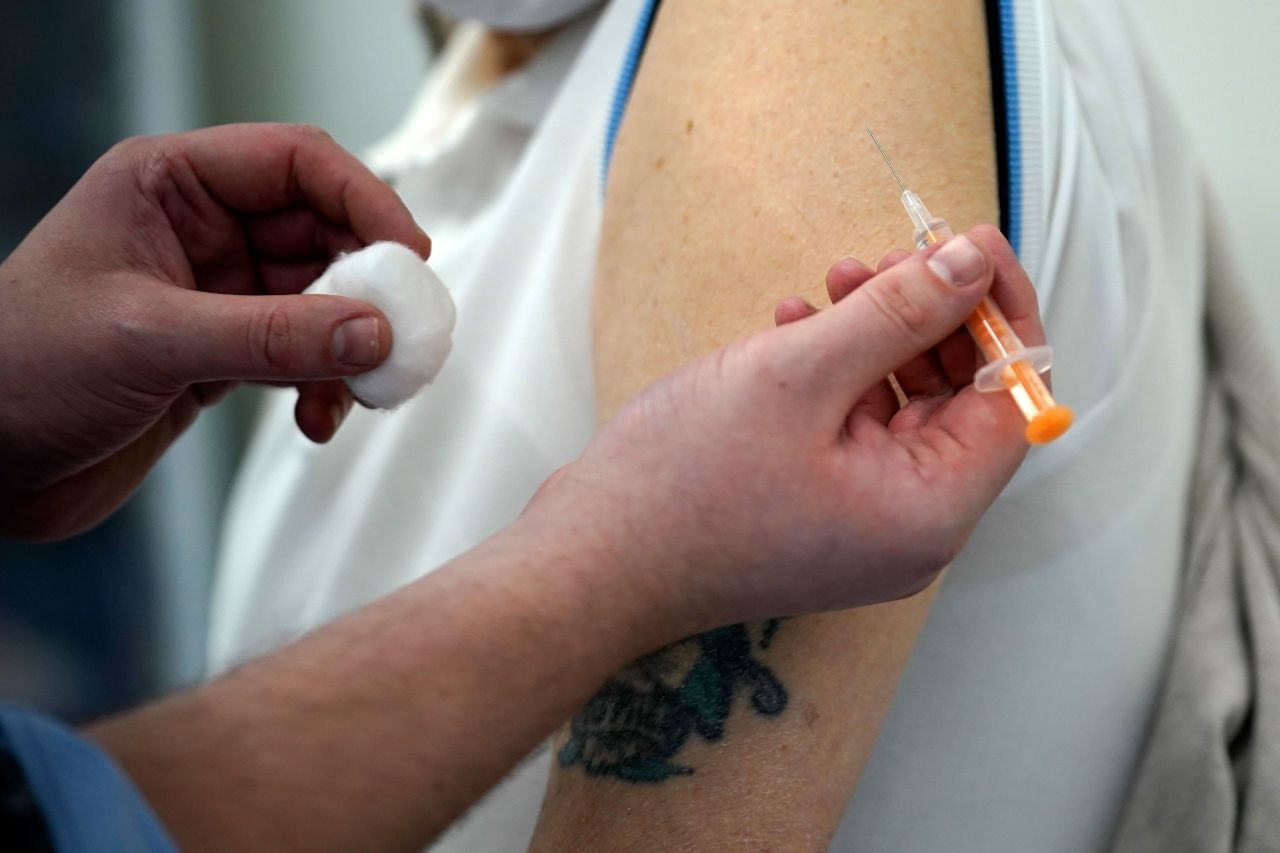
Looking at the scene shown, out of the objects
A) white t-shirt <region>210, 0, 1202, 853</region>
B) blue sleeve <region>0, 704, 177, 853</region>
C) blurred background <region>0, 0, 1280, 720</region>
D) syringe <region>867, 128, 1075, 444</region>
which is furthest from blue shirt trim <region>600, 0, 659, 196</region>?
blurred background <region>0, 0, 1280, 720</region>

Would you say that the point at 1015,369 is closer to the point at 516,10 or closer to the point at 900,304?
the point at 900,304

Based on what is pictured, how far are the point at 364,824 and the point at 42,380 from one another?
0.43 meters

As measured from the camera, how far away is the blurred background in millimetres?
1820

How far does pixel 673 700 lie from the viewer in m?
0.58

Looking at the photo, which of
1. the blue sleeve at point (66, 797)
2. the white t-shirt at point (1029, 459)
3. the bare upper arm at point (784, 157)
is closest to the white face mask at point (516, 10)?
the white t-shirt at point (1029, 459)

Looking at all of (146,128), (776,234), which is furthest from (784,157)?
(146,128)

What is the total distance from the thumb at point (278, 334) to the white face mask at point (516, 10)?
1.50ft

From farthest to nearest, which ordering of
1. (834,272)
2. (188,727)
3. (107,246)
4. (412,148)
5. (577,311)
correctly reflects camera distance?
(412,148), (577,311), (107,246), (834,272), (188,727)

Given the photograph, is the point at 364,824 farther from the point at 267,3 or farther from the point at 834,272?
the point at 267,3

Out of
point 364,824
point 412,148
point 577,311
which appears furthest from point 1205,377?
point 412,148

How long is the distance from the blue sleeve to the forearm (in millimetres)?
18

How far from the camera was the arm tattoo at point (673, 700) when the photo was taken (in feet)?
1.89

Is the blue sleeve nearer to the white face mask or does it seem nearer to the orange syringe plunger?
the orange syringe plunger

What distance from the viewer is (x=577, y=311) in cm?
80
